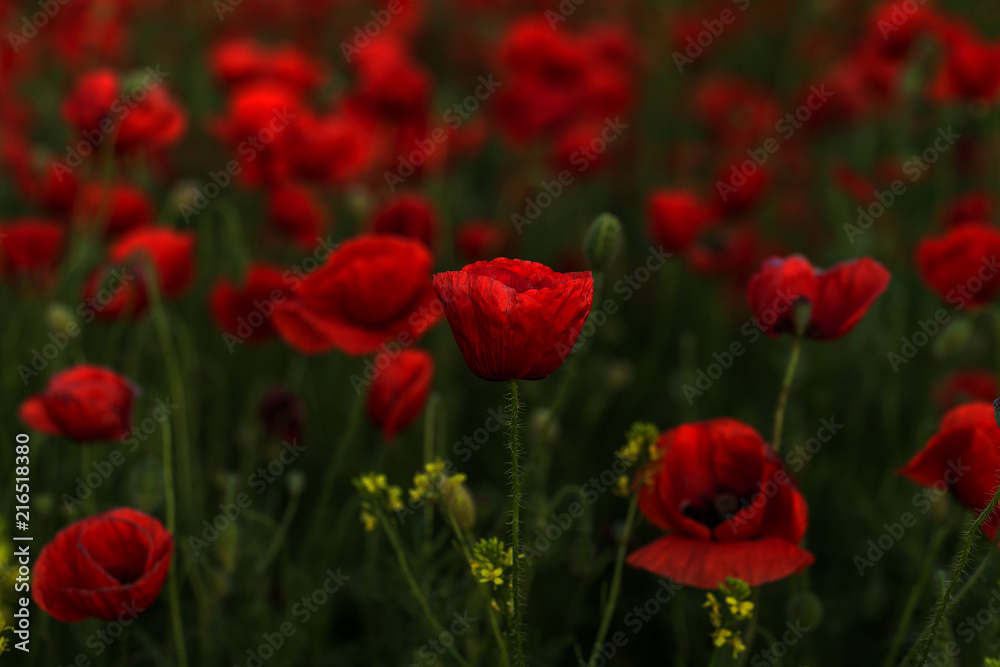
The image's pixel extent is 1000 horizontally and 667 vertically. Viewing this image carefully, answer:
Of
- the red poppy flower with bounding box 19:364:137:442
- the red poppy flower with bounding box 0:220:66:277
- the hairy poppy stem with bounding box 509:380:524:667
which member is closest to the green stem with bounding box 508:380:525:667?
the hairy poppy stem with bounding box 509:380:524:667

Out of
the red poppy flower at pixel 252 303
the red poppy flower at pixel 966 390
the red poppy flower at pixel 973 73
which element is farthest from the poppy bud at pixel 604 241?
the red poppy flower at pixel 973 73

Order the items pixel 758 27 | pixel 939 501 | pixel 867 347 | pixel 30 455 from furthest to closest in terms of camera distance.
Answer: pixel 758 27 < pixel 867 347 < pixel 30 455 < pixel 939 501

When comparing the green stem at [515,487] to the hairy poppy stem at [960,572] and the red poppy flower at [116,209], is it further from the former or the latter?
the red poppy flower at [116,209]

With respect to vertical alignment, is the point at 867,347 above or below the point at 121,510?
below

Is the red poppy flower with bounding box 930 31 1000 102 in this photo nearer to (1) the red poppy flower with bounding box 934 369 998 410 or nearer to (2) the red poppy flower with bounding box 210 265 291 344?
(1) the red poppy flower with bounding box 934 369 998 410

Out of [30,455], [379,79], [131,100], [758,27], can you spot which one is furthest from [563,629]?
[758,27]

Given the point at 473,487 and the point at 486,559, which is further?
the point at 473,487

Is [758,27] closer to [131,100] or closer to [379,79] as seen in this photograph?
[379,79]
